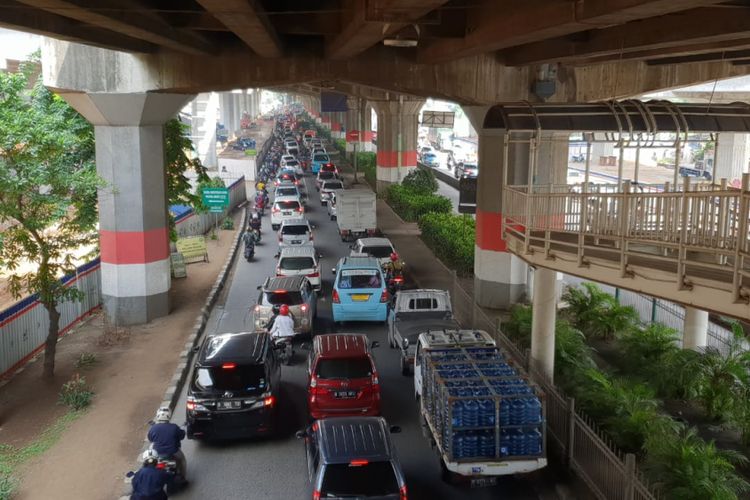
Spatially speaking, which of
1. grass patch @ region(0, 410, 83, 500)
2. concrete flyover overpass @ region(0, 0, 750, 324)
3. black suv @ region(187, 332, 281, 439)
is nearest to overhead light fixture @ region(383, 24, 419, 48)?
concrete flyover overpass @ region(0, 0, 750, 324)

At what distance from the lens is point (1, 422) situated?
14383mm

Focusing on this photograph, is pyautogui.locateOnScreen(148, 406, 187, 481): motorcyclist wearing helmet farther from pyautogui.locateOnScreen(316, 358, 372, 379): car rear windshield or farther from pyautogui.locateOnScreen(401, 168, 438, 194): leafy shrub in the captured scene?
pyautogui.locateOnScreen(401, 168, 438, 194): leafy shrub

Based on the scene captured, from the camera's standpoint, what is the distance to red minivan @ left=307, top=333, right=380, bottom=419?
519 inches

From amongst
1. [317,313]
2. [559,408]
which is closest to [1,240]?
[317,313]

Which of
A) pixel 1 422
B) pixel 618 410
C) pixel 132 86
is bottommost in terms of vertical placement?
pixel 1 422

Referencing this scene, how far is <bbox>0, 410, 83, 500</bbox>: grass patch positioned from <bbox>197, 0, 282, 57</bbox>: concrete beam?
303 inches

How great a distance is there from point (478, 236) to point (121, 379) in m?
10.9

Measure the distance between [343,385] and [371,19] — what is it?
612cm

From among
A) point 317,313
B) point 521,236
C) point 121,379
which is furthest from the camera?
point 317,313

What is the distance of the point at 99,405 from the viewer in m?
15.2

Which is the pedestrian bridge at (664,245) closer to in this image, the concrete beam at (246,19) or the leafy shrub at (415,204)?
the concrete beam at (246,19)

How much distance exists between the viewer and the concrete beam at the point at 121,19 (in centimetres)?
1166

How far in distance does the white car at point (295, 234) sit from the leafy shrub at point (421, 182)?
1520cm

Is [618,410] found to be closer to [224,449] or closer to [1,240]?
[224,449]
